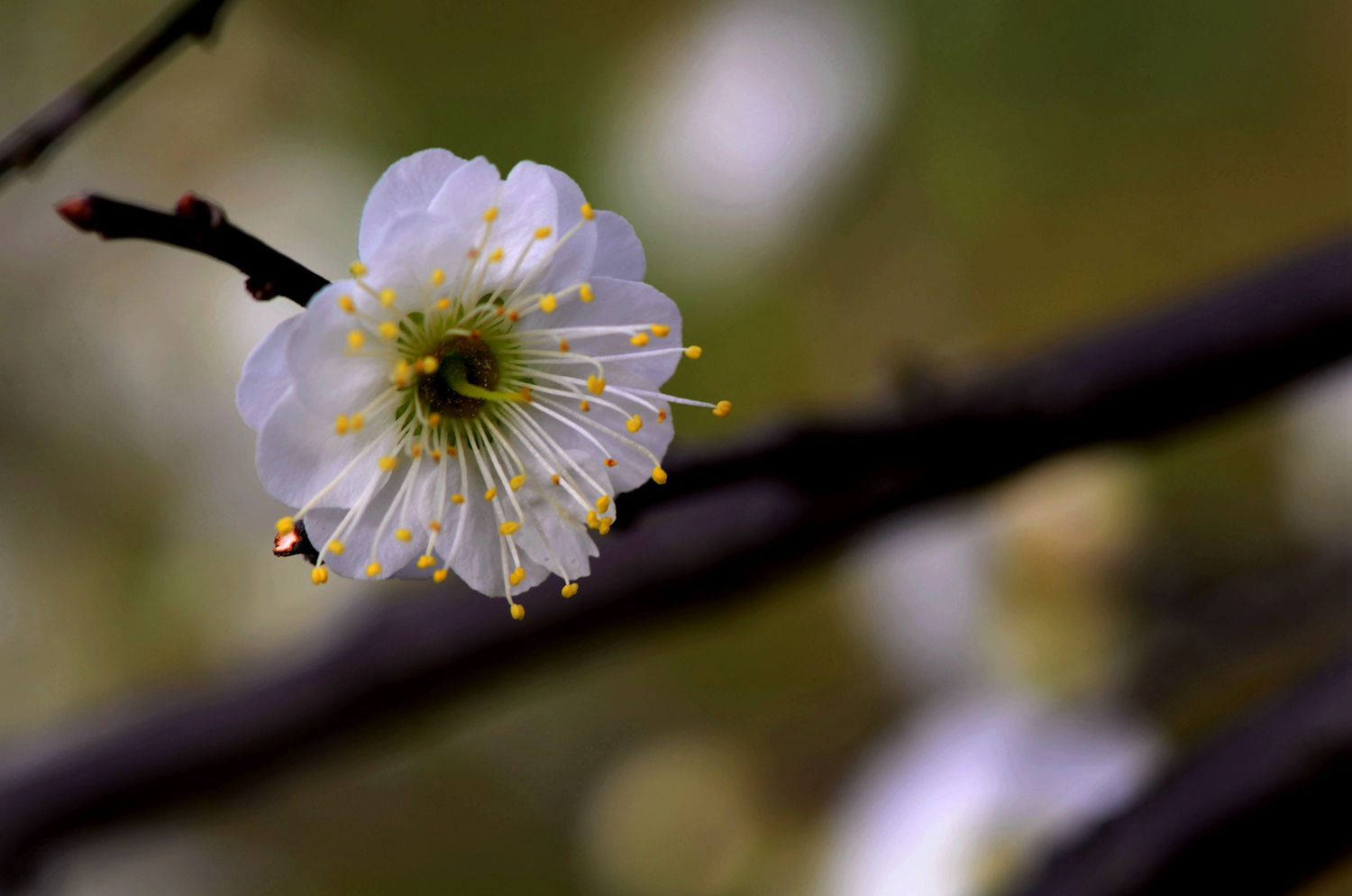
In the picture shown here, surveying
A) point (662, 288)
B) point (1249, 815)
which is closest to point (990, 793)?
point (1249, 815)

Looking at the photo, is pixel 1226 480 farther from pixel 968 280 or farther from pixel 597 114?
pixel 597 114

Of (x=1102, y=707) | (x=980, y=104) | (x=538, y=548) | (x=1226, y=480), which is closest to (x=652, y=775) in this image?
(x=1102, y=707)

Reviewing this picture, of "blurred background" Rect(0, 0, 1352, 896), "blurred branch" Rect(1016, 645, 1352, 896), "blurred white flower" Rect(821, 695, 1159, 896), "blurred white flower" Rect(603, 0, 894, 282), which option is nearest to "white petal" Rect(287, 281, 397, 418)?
"blurred branch" Rect(1016, 645, 1352, 896)

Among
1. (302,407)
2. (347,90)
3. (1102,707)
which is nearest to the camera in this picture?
(302,407)

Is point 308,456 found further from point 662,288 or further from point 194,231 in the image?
point 662,288

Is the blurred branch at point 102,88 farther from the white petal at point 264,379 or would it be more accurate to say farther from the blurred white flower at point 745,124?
the blurred white flower at point 745,124

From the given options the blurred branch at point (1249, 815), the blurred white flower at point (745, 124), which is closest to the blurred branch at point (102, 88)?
the blurred branch at point (1249, 815)

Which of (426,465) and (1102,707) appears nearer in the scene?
(426,465)

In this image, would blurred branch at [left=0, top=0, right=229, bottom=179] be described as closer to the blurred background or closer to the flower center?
the flower center
